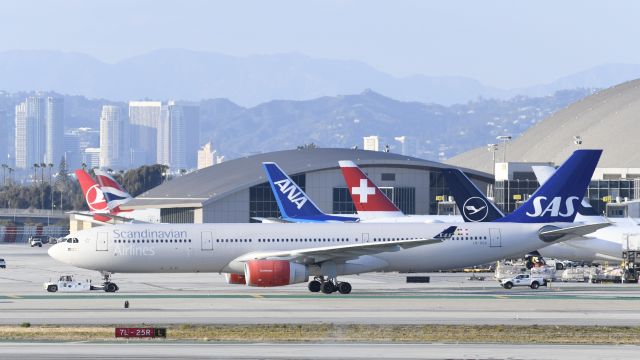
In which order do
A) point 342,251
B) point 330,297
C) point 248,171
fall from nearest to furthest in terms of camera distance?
1. point 330,297
2. point 342,251
3. point 248,171

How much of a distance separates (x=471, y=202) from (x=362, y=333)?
48.0 meters

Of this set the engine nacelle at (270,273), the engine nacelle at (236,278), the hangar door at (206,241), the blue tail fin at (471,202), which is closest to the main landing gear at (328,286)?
the engine nacelle at (270,273)

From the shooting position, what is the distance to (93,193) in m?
131

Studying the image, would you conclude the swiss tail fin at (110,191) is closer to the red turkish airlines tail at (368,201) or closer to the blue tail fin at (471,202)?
the red turkish airlines tail at (368,201)

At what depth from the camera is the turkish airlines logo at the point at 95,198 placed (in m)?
131

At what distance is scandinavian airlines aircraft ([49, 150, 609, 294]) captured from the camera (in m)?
65.6

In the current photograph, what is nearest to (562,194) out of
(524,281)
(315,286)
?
(524,281)

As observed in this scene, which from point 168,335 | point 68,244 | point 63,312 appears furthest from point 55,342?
point 68,244

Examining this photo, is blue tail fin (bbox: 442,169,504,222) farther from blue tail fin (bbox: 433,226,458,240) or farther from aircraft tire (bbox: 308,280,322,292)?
aircraft tire (bbox: 308,280,322,292)

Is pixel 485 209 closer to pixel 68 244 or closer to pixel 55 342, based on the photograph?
pixel 68 244

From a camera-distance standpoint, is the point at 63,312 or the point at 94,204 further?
the point at 94,204

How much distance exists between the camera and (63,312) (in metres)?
54.3

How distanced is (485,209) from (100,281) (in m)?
29.5

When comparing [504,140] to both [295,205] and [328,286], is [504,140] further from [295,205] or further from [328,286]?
[328,286]
